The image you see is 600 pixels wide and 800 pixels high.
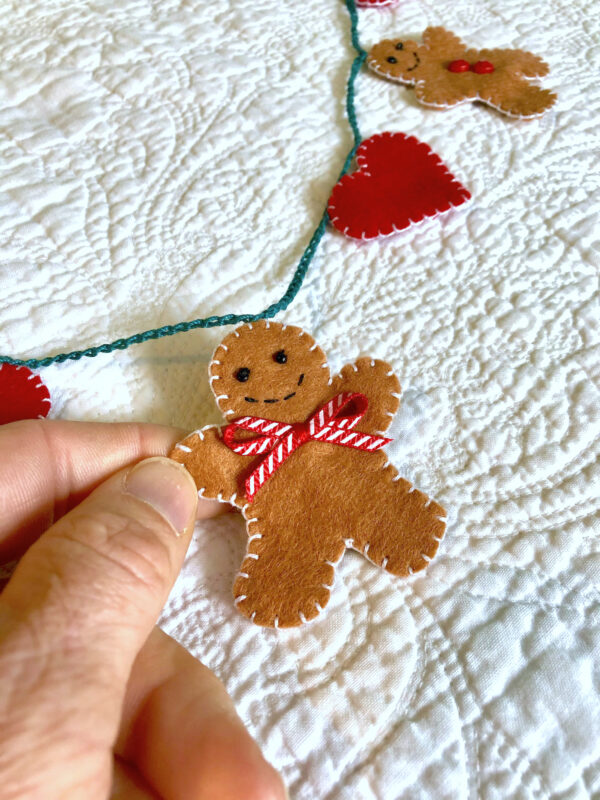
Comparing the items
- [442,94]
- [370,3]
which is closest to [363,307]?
[442,94]

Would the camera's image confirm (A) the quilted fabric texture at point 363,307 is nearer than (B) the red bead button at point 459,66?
Yes

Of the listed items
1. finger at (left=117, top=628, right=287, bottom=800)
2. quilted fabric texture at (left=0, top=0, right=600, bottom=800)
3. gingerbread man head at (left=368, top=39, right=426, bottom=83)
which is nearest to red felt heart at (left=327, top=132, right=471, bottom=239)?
quilted fabric texture at (left=0, top=0, right=600, bottom=800)

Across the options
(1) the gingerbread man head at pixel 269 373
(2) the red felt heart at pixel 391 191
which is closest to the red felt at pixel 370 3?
(2) the red felt heart at pixel 391 191

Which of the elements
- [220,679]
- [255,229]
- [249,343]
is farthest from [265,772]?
[255,229]

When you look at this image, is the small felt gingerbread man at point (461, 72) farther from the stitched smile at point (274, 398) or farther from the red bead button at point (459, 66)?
the stitched smile at point (274, 398)

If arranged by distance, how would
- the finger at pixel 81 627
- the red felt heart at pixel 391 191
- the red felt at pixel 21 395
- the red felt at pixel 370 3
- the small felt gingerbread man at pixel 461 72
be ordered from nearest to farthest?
the finger at pixel 81 627 < the red felt at pixel 21 395 < the red felt heart at pixel 391 191 < the small felt gingerbread man at pixel 461 72 < the red felt at pixel 370 3

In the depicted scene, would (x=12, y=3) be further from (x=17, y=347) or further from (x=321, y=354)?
(x=321, y=354)
